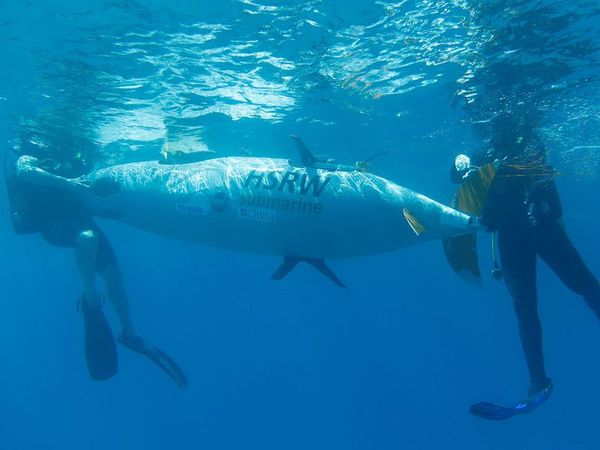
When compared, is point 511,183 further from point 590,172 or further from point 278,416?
point 278,416

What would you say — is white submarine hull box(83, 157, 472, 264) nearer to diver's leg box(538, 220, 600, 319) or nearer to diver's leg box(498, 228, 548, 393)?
diver's leg box(498, 228, 548, 393)

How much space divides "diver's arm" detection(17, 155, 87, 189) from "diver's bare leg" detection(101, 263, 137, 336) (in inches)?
69.9

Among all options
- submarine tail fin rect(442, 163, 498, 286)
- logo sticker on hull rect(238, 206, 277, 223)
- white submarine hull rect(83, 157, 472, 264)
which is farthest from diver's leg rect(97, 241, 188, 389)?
submarine tail fin rect(442, 163, 498, 286)

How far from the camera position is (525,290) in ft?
21.4

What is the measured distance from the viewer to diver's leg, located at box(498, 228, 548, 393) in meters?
6.08

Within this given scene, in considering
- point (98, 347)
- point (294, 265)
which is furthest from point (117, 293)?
point (294, 265)

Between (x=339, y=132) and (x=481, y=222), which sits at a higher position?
(x=339, y=132)

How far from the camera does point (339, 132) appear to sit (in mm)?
16938

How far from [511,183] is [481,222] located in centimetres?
93

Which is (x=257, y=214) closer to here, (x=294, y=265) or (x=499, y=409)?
(x=294, y=265)

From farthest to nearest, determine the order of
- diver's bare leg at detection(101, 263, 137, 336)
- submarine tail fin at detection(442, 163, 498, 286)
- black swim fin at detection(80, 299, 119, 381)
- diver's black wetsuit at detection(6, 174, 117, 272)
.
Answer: diver's bare leg at detection(101, 263, 137, 336), diver's black wetsuit at detection(6, 174, 117, 272), black swim fin at detection(80, 299, 119, 381), submarine tail fin at detection(442, 163, 498, 286)

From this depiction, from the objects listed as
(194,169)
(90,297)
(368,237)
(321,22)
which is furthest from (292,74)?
(90,297)

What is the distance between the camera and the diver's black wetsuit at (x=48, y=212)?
8305 millimetres

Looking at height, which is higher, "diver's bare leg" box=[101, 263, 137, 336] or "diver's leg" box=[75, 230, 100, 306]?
"diver's leg" box=[75, 230, 100, 306]
